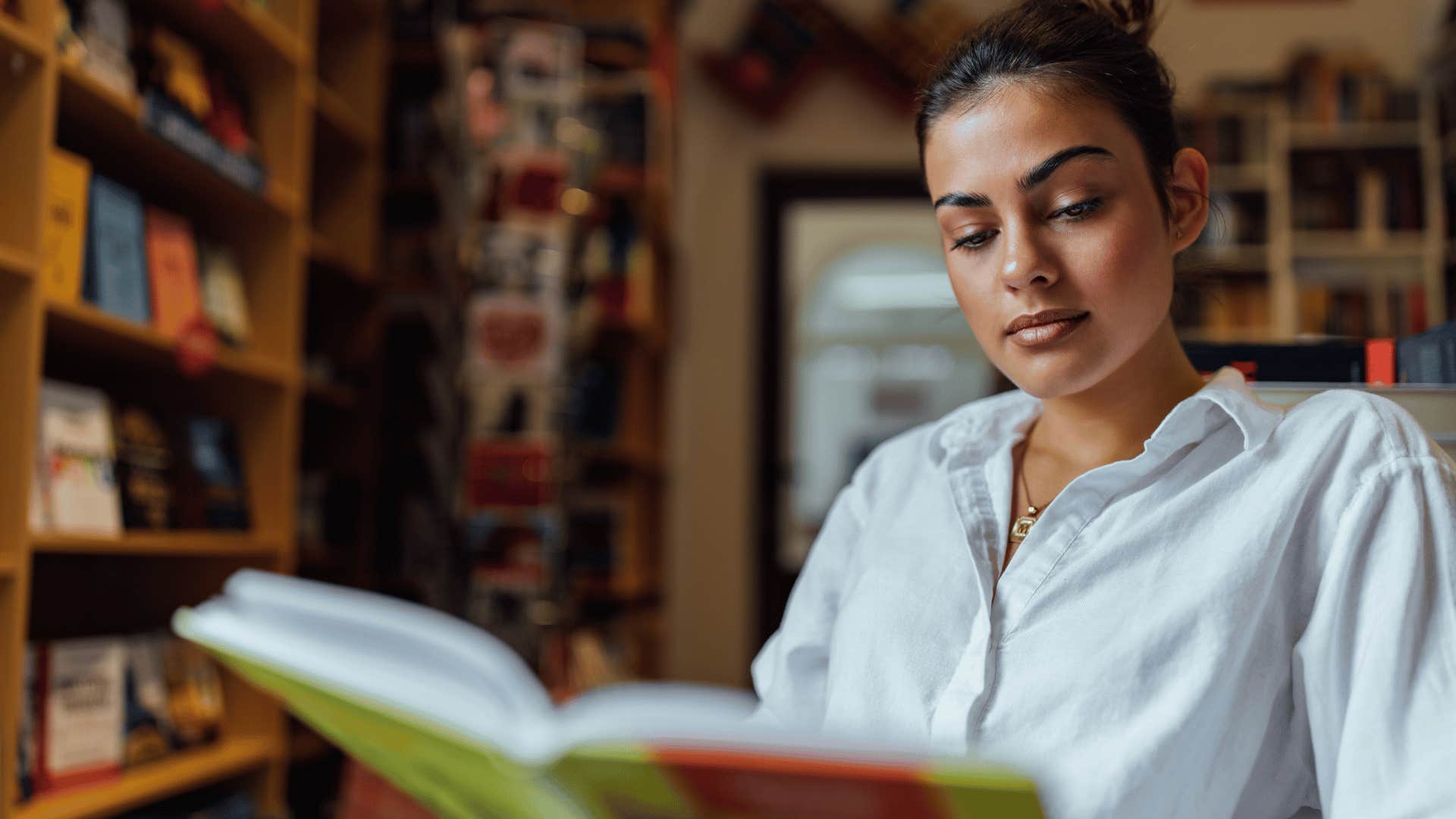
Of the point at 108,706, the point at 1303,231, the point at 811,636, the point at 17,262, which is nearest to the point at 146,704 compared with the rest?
the point at 108,706

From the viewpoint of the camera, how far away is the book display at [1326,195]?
4969 millimetres

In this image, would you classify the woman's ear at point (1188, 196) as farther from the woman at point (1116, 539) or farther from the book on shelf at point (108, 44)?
the book on shelf at point (108, 44)

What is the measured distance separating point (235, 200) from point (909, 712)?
7.12 ft

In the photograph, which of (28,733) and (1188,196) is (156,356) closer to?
(28,733)

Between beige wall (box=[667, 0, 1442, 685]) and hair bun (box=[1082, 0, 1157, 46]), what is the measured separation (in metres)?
4.04

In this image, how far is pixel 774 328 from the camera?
208 inches

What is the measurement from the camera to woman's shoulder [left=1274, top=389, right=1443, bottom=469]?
34.2 inches

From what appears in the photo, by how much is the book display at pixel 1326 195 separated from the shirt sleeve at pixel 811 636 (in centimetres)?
410

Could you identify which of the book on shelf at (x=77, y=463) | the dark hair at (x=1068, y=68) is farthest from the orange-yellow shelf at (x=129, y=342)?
the dark hair at (x=1068, y=68)

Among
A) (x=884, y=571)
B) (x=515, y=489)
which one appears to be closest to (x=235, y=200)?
(x=515, y=489)

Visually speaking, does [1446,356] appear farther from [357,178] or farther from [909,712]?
[357,178]

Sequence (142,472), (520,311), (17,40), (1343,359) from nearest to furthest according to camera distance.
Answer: (1343,359)
(17,40)
(142,472)
(520,311)

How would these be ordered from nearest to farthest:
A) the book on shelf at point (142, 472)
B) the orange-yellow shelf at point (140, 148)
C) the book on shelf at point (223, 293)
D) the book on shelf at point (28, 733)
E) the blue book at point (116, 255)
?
the book on shelf at point (28, 733) → the orange-yellow shelf at point (140, 148) → the blue book at point (116, 255) → the book on shelf at point (142, 472) → the book on shelf at point (223, 293)

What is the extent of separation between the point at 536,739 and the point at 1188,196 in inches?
31.1
